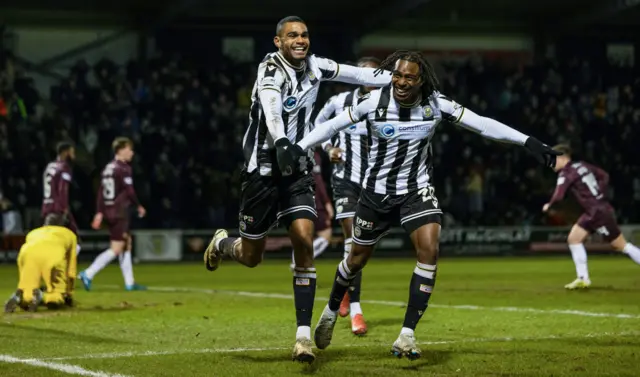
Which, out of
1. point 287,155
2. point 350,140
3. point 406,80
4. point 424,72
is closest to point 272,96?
point 287,155


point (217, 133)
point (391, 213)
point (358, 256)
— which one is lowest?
point (358, 256)

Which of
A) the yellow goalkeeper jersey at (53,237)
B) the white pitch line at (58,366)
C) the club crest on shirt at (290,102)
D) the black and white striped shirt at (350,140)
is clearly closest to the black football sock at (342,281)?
the club crest on shirt at (290,102)

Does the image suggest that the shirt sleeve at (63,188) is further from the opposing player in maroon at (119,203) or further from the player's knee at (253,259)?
the player's knee at (253,259)

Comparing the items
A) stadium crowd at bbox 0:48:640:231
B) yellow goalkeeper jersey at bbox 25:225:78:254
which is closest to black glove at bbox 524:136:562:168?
yellow goalkeeper jersey at bbox 25:225:78:254

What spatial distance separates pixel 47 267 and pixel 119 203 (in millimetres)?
4860

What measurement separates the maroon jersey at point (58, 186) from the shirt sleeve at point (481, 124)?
9.73 metres

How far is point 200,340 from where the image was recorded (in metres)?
10.2

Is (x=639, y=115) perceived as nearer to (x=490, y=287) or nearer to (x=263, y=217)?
(x=490, y=287)

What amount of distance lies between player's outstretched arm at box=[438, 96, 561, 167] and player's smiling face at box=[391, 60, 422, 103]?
12.3 inches

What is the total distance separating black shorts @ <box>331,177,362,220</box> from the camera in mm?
11469

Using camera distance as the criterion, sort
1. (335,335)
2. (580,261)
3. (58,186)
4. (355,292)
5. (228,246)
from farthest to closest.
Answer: (58,186)
(580,261)
(355,292)
(335,335)
(228,246)

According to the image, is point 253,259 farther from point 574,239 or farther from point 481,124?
point 574,239

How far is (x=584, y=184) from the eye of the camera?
18.0m

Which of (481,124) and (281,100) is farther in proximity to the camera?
(481,124)
